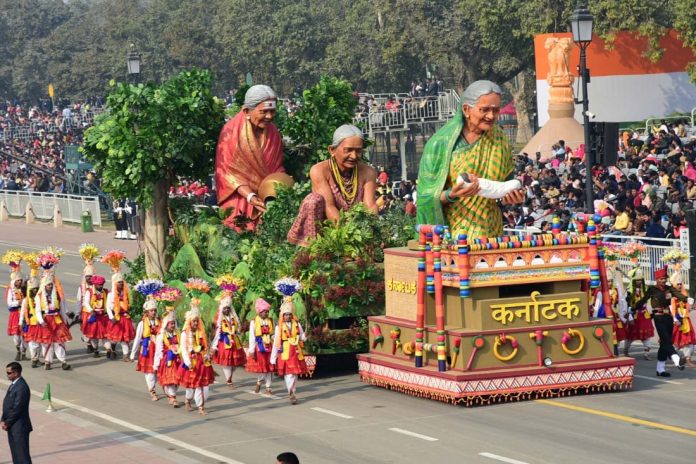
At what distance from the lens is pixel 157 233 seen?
82.7 feet

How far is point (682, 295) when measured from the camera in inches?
854

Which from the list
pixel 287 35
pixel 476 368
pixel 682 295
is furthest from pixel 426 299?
pixel 287 35

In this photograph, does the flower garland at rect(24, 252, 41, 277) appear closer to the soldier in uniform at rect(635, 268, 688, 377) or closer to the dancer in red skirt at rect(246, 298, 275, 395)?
the dancer in red skirt at rect(246, 298, 275, 395)

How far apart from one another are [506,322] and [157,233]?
7.75 metres

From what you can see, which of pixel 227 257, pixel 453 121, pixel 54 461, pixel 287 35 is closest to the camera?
pixel 54 461

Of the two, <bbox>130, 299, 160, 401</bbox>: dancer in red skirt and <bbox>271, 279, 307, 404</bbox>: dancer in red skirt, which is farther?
<bbox>130, 299, 160, 401</bbox>: dancer in red skirt

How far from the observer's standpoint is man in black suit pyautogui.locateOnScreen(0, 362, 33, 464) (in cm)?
1616

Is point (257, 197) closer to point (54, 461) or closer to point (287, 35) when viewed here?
point (54, 461)

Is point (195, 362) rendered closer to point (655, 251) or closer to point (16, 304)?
point (16, 304)

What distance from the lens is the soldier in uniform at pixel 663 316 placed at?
21.3 m

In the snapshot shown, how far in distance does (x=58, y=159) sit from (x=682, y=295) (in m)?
45.5

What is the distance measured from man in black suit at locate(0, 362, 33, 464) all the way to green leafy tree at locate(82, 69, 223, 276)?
8200 millimetres

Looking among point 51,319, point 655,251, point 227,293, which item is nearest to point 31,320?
point 51,319

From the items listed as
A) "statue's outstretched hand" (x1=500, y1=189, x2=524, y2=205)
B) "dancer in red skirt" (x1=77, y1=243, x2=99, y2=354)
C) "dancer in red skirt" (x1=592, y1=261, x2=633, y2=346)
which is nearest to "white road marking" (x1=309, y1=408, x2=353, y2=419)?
"statue's outstretched hand" (x1=500, y1=189, x2=524, y2=205)
